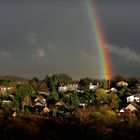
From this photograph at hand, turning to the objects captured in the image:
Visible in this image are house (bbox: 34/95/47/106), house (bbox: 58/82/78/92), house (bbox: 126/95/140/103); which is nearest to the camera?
house (bbox: 34/95/47/106)

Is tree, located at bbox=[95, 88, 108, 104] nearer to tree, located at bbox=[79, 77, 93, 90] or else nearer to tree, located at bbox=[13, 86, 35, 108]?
tree, located at bbox=[13, 86, 35, 108]

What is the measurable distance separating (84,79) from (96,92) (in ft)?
108

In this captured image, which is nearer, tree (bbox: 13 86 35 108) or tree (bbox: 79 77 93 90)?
tree (bbox: 13 86 35 108)

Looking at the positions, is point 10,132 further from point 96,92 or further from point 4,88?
point 4,88

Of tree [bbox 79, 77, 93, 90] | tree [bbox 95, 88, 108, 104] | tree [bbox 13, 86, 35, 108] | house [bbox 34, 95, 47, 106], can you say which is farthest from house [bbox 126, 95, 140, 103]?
tree [bbox 79, 77, 93, 90]

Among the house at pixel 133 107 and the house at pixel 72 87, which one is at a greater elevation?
the house at pixel 72 87

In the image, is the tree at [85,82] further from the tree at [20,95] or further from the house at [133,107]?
the house at [133,107]

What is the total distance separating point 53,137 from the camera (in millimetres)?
24938

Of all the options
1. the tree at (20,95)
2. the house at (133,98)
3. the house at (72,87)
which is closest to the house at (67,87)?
the house at (72,87)

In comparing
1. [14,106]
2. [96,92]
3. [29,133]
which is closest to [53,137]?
[29,133]

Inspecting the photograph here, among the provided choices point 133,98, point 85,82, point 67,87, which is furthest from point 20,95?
point 85,82

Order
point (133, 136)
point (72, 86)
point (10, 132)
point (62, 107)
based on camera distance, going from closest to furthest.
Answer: point (133, 136)
point (10, 132)
point (62, 107)
point (72, 86)

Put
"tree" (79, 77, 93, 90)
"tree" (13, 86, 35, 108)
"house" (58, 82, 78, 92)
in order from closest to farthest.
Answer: "tree" (13, 86, 35, 108) → "house" (58, 82, 78, 92) → "tree" (79, 77, 93, 90)

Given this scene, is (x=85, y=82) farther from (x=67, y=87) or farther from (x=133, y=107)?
(x=133, y=107)
